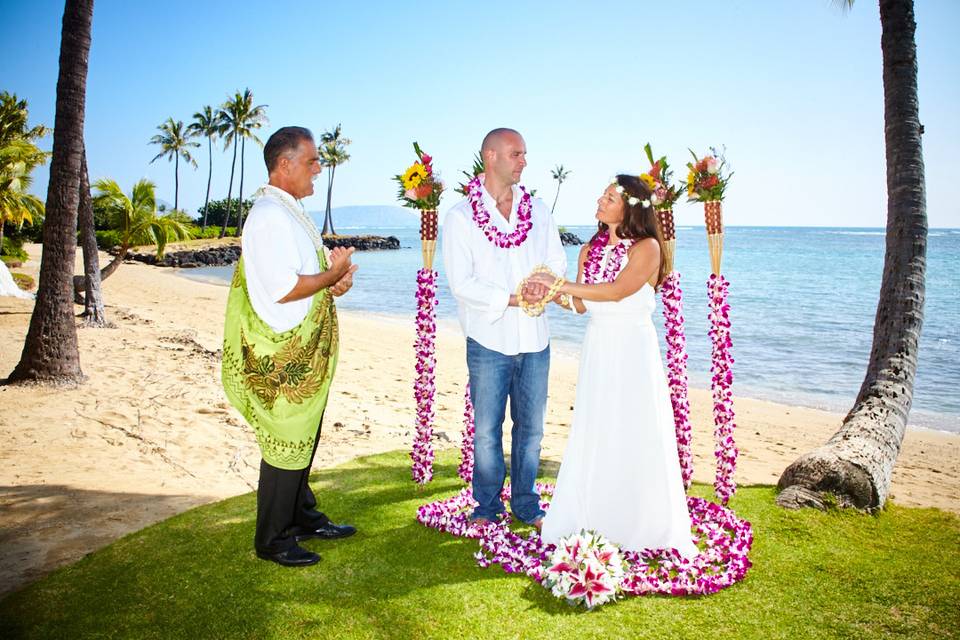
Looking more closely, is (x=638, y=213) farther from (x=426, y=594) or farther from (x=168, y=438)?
(x=168, y=438)

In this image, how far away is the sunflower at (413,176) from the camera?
5.62 meters

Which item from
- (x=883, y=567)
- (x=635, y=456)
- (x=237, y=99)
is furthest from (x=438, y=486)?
(x=237, y=99)

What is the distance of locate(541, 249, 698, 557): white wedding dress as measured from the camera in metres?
4.52

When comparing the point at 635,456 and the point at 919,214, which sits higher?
the point at 919,214

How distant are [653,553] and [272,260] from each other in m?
3.26

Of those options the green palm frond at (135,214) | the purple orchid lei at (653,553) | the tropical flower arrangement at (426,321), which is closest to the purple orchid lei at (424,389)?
the tropical flower arrangement at (426,321)

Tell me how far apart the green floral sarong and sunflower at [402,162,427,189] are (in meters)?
1.80

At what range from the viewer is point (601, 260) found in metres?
4.76

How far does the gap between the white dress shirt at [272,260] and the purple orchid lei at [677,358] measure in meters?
3.29

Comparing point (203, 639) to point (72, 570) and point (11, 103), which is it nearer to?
point (72, 570)

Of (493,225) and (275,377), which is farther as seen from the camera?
(493,225)

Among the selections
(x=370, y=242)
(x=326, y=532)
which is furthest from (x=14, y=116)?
(x=370, y=242)

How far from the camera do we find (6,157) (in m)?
21.6

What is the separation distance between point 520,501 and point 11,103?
125 feet
